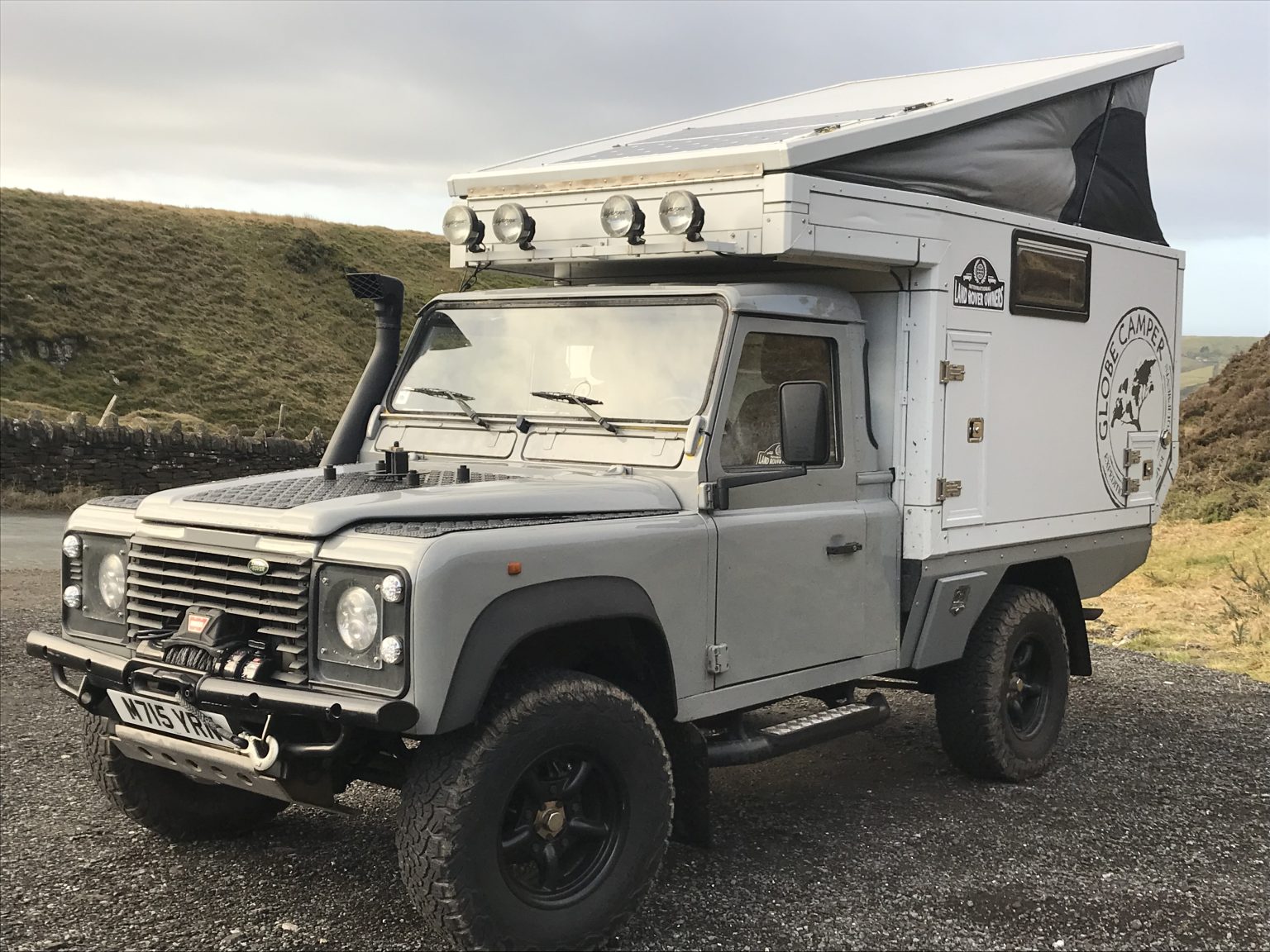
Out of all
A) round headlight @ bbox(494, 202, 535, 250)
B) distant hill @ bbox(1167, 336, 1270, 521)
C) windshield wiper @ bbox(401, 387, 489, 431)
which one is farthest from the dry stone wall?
round headlight @ bbox(494, 202, 535, 250)

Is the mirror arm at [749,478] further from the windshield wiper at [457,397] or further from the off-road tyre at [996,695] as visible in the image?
the off-road tyre at [996,695]

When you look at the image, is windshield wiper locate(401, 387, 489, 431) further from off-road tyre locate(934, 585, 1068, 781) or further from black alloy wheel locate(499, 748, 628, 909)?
off-road tyre locate(934, 585, 1068, 781)

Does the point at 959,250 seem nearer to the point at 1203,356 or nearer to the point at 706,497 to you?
the point at 706,497

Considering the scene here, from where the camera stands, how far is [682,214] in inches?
200

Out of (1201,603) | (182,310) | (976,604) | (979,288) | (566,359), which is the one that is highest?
(182,310)

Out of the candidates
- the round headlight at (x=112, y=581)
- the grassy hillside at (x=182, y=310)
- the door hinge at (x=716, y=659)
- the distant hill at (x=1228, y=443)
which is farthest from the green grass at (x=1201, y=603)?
the grassy hillside at (x=182, y=310)

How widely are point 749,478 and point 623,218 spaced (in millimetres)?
1220

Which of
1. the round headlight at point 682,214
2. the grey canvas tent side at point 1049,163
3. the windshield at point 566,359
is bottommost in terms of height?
the windshield at point 566,359

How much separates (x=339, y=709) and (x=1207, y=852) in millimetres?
3903

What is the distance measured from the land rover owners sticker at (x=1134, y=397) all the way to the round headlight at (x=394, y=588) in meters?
4.37

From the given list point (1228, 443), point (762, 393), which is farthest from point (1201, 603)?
point (762, 393)

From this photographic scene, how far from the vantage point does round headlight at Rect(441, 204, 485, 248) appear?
5.81 meters

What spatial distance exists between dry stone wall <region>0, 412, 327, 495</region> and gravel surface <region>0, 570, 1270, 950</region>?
47.9 ft

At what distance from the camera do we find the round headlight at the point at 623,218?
17.2ft
